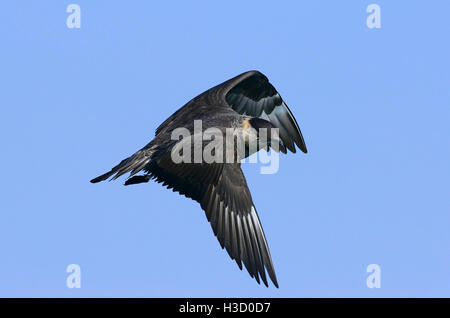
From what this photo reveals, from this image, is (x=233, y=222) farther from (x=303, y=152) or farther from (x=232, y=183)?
(x=303, y=152)

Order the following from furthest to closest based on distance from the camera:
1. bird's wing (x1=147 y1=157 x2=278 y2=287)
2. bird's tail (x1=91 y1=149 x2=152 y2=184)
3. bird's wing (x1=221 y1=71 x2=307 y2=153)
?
bird's wing (x1=221 y1=71 x2=307 y2=153) → bird's tail (x1=91 y1=149 x2=152 y2=184) → bird's wing (x1=147 y1=157 x2=278 y2=287)

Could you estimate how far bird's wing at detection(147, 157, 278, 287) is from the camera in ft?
27.5

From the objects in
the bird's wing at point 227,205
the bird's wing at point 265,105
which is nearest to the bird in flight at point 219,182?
the bird's wing at point 227,205

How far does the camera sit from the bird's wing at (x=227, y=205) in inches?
329

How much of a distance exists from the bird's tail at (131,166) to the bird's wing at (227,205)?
289mm

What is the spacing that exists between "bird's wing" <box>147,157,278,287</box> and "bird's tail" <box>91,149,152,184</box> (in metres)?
0.29

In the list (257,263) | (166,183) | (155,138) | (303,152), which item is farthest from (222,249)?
(303,152)

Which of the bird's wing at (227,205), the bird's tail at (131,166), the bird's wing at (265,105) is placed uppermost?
the bird's wing at (265,105)

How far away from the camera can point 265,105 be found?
1222 centimetres

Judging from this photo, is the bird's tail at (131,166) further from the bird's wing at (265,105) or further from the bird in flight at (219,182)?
the bird's wing at (265,105)

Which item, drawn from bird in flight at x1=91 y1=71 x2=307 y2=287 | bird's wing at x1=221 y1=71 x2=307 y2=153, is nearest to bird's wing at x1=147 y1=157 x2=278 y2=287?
bird in flight at x1=91 y1=71 x2=307 y2=287

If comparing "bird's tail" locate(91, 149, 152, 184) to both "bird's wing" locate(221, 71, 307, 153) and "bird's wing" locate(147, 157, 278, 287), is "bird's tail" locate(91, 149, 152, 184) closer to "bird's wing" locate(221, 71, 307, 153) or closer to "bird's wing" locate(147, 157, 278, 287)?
"bird's wing" locate(147, 157, 278, 287)

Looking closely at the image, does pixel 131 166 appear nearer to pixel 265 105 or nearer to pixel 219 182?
pixel 219 182
